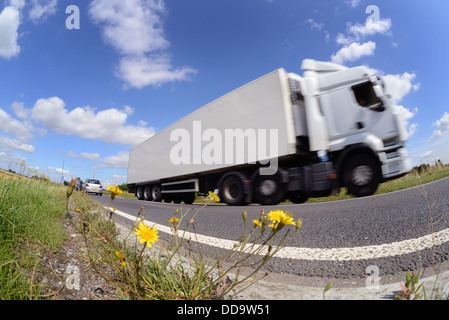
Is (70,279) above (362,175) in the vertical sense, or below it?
below

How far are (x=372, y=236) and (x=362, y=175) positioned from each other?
1.31 feet

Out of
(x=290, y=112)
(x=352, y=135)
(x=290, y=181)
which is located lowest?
(x=290, y=181)

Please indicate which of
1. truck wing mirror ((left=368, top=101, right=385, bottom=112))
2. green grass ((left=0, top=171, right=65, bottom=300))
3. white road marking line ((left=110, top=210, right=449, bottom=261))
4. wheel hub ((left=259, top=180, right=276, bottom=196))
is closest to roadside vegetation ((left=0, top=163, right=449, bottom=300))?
green grass ((left=0, top=171, right=65, bottom=300))

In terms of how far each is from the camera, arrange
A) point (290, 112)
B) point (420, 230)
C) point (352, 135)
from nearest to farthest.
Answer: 1. point (420, 230)
2. point (352, 135)
3. point (290, 112)

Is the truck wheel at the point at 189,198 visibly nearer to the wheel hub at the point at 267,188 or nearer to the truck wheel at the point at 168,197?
the truck wheel at the point at 168,197

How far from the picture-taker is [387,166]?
1000 millimetres

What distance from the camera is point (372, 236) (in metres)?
0.90

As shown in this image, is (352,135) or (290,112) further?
(290,112)

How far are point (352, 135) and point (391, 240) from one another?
0.70 m

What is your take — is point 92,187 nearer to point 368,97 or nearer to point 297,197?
point 297,197

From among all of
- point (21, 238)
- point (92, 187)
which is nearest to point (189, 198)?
point (21, 238)

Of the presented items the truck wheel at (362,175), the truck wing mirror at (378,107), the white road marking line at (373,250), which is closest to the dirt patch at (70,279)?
the white road marking line at (373,250)
